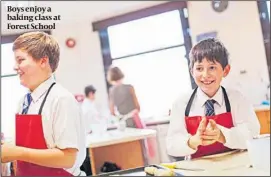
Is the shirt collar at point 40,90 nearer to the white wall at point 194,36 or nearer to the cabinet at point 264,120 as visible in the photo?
the white wall at point 194,36

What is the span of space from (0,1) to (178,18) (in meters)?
0.51

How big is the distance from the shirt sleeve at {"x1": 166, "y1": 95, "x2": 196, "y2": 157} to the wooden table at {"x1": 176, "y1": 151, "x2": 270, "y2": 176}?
34mm

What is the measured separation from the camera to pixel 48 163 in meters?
0.77

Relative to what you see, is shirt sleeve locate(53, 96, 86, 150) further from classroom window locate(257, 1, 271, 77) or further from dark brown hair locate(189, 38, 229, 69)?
classroom window locate(257, 1, 271, 77)

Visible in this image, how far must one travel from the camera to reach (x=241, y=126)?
0.84 m

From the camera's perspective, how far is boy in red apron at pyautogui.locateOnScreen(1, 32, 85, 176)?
0.76 meters

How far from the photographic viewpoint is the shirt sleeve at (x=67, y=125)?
76 cm

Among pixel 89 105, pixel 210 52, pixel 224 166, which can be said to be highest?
pixel 210 52

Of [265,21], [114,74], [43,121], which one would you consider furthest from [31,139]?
[265,21]

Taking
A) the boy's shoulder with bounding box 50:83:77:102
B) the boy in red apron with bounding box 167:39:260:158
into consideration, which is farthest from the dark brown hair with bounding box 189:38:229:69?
the boy's shoulder with bounding box 50:83:77:102

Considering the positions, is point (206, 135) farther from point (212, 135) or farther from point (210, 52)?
point (210, 52)

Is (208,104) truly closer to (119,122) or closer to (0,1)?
(119,122)

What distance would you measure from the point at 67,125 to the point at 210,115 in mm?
393

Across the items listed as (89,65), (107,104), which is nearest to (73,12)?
(89,65)
